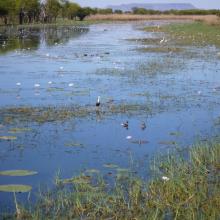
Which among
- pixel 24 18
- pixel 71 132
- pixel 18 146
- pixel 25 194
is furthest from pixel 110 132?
pixel 24 18

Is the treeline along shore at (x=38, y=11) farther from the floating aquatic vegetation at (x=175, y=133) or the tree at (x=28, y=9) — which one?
the floating aquatic vegetation at (x=175, y=133)

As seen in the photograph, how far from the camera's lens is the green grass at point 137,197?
16.0ft

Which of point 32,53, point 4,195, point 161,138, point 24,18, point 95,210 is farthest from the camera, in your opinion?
point 24,18

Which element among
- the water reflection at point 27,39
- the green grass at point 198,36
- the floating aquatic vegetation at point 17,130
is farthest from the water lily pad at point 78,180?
the green grass at point 198,36

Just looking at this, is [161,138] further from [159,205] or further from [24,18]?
[24,18]

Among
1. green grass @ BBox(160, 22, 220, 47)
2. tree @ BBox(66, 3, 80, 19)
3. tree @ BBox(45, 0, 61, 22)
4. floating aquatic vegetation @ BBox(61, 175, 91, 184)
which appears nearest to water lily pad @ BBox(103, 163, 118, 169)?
floating aquatic vegetation @ BBox(61, 175, 91, 184)

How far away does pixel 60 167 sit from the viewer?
6.35 meters

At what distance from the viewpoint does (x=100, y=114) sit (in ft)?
30.2

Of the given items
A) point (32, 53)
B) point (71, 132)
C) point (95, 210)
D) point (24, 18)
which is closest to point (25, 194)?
point (95, 210)

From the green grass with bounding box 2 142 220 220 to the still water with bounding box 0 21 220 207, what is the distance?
0.29 m

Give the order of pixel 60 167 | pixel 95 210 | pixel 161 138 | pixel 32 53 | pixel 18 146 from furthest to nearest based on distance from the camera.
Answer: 1. pixel 32 53
2. pixel 161 138
3. pixel 18 146
4. pixel 60 167
5. pixel 95 210

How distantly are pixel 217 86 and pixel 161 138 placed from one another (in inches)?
202

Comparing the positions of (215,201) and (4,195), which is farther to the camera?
(4,195)

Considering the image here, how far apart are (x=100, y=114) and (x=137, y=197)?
409 cm
